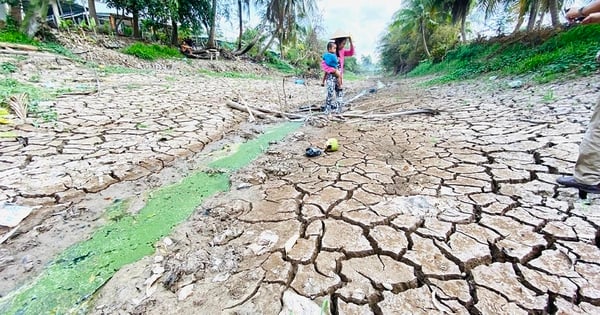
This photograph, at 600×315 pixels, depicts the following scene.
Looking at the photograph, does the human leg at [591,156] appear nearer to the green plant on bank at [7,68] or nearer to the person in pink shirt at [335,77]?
the person in pink shirt at [335,77]

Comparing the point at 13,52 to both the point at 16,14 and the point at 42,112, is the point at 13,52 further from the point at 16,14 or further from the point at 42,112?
the point at 42,112

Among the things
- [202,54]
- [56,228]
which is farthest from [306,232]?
[202,54]

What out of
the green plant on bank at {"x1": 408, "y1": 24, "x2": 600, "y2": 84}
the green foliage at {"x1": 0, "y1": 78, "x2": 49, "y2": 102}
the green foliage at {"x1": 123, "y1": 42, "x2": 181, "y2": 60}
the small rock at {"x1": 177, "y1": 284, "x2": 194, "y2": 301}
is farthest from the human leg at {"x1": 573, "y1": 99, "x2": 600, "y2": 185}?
the green foliage at {"x1": 123, "y1": 42, "x2": 181, "y2": 60}

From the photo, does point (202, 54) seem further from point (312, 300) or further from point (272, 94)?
point (312, 300)

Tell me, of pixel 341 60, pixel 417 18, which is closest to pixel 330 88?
pixel 341 60

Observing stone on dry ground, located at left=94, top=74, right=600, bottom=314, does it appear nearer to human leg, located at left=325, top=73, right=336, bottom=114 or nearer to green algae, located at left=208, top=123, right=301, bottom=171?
green algae, located at left=208, top=123, right=301, bottom=171

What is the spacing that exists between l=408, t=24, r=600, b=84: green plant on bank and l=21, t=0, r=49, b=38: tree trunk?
44.0 feet

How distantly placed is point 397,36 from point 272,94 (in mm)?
21020

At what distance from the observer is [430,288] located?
1.25m

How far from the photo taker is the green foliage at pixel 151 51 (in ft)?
36.2

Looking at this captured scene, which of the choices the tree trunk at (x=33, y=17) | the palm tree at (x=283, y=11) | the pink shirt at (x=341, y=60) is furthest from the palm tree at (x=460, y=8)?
the tree trunk at (x=33, y=17)

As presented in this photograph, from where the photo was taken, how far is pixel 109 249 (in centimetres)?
169

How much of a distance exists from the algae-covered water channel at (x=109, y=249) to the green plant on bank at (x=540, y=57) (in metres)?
7.16

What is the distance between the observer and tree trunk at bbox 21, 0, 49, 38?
868 centimetres
